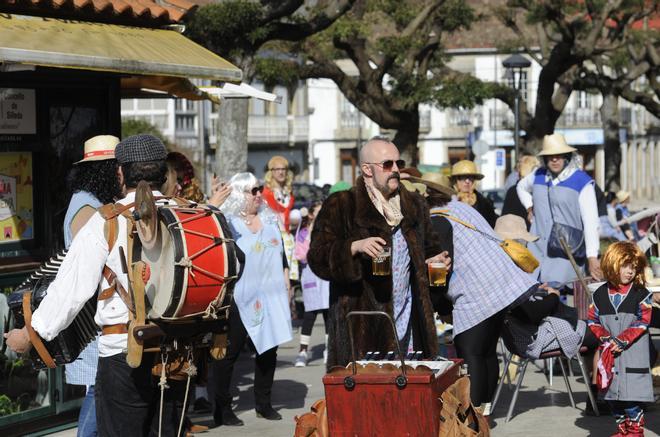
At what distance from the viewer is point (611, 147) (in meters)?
41.5

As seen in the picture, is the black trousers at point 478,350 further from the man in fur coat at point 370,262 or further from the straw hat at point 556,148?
the straw hat at point 556,148

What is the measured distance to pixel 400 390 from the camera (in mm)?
5539

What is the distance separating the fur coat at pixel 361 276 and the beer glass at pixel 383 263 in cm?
18

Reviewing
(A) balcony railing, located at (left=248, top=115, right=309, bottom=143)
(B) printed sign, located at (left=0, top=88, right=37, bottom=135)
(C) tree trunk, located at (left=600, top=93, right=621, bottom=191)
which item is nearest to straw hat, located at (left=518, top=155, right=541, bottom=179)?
(B) printed sign, located at (left=0, top=88, right=37, bottom=135)

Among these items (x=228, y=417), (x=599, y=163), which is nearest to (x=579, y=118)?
(x=599, y=163)

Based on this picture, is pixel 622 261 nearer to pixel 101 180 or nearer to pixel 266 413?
pixel 266 413

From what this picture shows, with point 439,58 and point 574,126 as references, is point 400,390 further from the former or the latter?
point 574,126

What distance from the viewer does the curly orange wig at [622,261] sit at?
776 cm

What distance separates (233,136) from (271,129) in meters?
52.0

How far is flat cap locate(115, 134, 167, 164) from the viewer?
16.8ft

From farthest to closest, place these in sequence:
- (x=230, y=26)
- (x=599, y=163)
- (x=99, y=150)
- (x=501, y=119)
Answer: (x=599, y=163) → (x=501, y=119) → (x=230, y=26) → (x=99, y=150)

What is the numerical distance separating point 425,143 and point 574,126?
809cm

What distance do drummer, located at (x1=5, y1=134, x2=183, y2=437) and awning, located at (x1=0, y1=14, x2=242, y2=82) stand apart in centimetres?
199

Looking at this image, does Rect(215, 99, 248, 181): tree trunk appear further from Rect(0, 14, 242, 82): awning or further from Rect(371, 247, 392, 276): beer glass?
Rect(371, 247, 392, 276): beer glass
